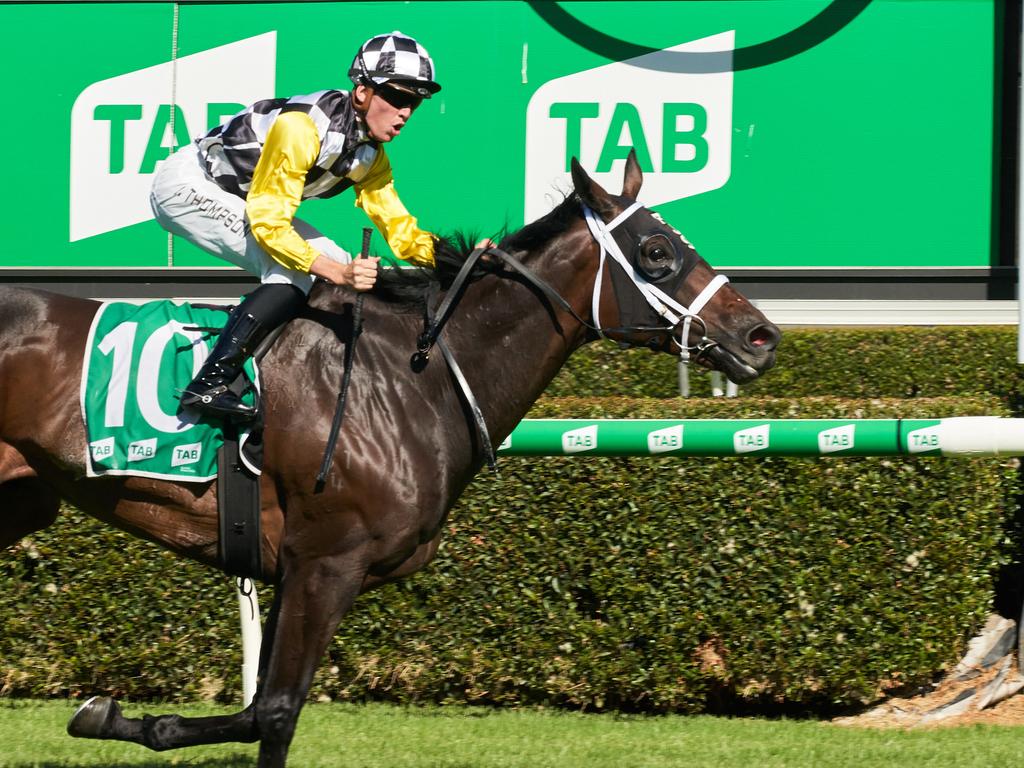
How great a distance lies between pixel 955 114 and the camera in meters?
8.73

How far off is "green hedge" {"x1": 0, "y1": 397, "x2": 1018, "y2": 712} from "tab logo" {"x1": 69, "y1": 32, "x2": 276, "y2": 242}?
4.46 m

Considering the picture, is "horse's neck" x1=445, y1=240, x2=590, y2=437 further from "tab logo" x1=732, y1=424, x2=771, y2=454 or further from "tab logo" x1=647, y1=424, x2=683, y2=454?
"tab logo" x1=732, y1=424, x2=771, y2=454

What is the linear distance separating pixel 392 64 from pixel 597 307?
894mm

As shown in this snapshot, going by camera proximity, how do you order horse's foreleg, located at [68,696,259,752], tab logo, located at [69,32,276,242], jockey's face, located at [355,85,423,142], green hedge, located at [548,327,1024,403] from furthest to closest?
tab logo, located at [69,32,276,242], green hedge, located at [548,327,1024,403], jockey's face, located at [355,85,423,142], horse's foreleg, located at [68,696,259,752]

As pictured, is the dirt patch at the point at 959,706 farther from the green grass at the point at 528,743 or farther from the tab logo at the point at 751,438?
the tab logo at the point at 751,438

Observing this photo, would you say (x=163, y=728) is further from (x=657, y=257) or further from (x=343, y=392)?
Answer: (x=657, y=257)

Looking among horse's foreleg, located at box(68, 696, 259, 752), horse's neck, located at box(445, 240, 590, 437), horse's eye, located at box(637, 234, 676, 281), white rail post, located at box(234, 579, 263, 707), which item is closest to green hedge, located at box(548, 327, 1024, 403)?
white rail post, located at box(234, 579, 263, 707)

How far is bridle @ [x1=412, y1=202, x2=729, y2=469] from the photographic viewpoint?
3795 mm

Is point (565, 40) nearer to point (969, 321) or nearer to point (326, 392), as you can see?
point (969, 321)

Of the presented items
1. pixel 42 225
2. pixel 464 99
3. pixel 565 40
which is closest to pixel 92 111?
pixel 42 225

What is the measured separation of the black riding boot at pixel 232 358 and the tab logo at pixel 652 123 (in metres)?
5.20

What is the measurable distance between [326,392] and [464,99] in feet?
18.5

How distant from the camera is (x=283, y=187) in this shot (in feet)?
12.2

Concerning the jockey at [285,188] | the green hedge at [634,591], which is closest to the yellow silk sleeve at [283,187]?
the jockey at [285,188]
